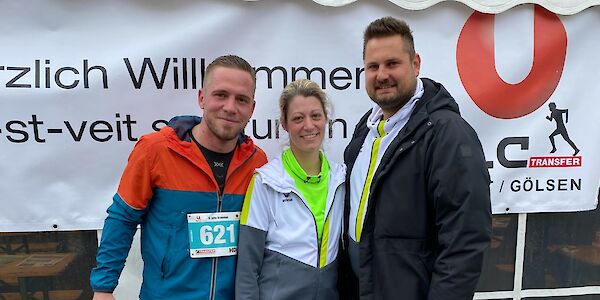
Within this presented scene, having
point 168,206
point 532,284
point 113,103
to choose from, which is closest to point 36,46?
point 113,103

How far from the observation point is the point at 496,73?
2.46 meters

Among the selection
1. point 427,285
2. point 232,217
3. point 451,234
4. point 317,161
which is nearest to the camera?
point 451,234

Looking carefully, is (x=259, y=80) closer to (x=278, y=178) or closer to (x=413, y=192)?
(x=278, y=178)

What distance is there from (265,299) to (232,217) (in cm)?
32

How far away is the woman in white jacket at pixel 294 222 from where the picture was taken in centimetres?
158

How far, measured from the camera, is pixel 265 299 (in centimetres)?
159

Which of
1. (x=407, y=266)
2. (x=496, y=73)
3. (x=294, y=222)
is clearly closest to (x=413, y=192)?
(x=407, y=266)

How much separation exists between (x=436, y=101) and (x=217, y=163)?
82 cm

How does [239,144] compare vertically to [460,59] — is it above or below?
below

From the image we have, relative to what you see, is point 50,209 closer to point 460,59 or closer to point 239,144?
point 239,144

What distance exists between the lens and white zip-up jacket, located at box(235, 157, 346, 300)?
5.15 feet

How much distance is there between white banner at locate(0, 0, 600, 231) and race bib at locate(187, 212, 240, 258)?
2.61ft

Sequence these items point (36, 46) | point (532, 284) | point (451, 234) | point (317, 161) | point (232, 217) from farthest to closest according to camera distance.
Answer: point (532, 284), point (36, 46), point (317, 161), point (232, 217), point (451, 234)

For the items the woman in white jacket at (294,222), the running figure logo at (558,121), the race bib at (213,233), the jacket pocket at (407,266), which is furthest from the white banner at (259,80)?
the jacket pocket at (407,266)
